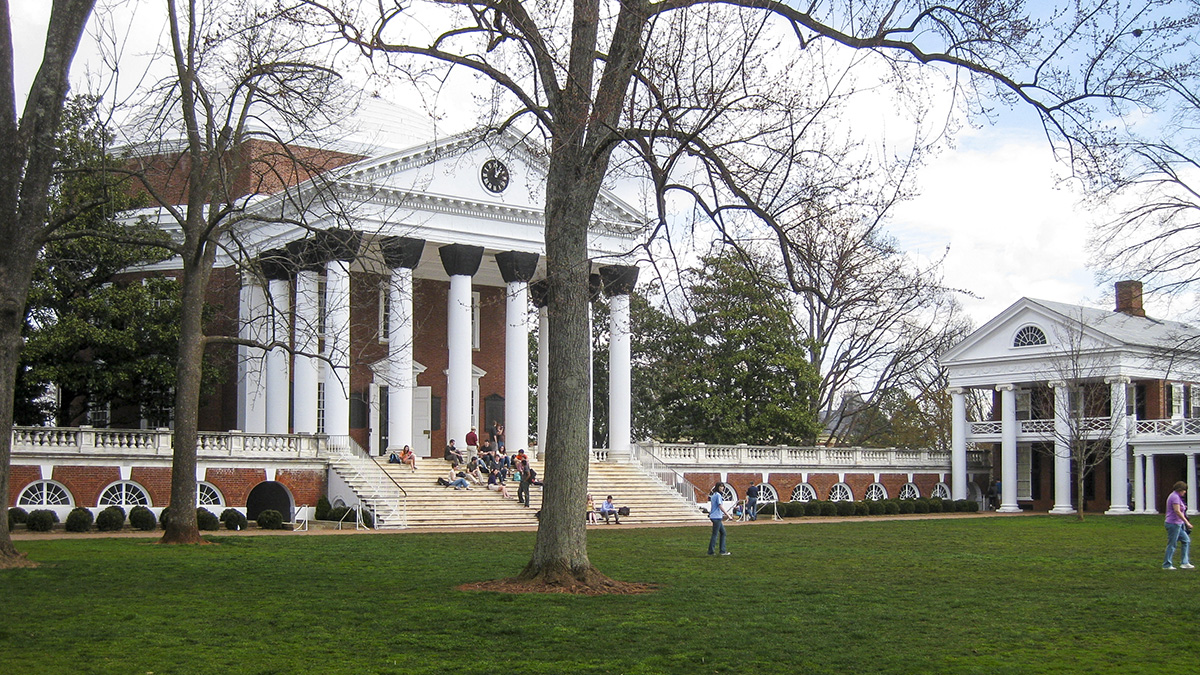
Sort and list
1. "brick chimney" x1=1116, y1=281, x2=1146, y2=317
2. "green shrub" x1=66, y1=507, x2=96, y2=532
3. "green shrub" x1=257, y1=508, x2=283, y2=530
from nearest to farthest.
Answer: "green shrub" x1=66, y1=507, x2=96, y2=532, "green shrub" x1=257, y1=508, x2=283, y2=530, "brick chimney" x1=1116, y1=281, x2=1146, y2=317

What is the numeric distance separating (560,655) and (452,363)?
98.2 ft

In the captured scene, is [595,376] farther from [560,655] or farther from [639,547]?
[560,655]

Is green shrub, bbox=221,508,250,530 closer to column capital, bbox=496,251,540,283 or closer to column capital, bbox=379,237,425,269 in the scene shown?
column capital, bbox=379,237,425,269

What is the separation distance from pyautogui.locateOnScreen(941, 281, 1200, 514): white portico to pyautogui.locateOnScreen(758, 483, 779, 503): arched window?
12.1 metres

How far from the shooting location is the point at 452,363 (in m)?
40.5

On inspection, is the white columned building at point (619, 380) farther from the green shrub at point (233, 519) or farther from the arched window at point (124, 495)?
the arched window at point (124, 495)

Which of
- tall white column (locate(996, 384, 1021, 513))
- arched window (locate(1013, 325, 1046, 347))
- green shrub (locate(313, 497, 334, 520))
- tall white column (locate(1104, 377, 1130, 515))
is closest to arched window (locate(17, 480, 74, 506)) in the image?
green shrub (locate(313, 497, 334, 520))

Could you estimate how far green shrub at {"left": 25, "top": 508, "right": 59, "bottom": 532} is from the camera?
96.6 ft

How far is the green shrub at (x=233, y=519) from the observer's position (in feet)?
107

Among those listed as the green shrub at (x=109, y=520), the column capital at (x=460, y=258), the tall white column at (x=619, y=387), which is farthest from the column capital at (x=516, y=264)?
the green shrub at (x=109, y=520)

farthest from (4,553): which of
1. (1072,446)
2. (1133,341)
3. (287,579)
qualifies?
(1133,341)

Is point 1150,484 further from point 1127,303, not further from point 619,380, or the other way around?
point 619,380

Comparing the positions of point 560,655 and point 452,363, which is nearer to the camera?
point 560,655

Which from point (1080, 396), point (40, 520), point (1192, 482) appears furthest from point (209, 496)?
point (1192, 482)
